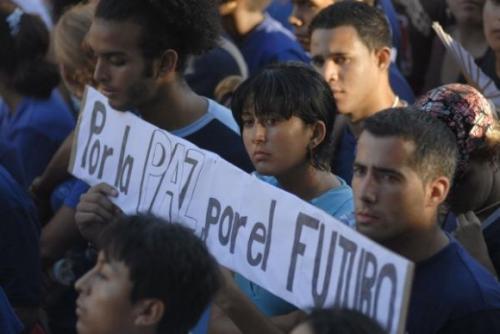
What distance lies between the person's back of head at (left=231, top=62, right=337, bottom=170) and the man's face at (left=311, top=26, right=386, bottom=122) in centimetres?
106

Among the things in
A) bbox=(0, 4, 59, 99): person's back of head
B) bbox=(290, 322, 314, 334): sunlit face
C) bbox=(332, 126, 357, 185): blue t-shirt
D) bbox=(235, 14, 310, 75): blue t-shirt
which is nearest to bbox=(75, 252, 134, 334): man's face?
bbox=(290, 322, 314, 334): sunlit face

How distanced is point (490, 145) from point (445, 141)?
47 cm

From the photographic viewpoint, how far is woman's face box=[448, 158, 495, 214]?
4180 millimetres

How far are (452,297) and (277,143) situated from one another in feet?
3.07

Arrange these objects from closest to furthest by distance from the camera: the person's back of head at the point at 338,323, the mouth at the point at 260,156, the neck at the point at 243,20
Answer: the person's back of head at the point at 338,323, the mouth at the point at 260,156, the neck at the point at 243,20

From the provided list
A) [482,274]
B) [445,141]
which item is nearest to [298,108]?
[445,141]

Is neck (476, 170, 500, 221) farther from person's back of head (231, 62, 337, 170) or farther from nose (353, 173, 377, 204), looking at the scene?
nose (353, 173, 377, 204)

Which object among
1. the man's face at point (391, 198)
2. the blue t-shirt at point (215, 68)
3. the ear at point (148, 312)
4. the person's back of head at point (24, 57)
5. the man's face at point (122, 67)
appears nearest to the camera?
the ear at point (148, 312)

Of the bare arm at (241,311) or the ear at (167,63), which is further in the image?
the ear at (167,63)

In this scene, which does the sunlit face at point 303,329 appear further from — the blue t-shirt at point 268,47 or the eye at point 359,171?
the blue t-shirt at point 268,47

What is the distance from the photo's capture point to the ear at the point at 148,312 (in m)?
3.47

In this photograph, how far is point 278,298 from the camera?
4121 millimetres


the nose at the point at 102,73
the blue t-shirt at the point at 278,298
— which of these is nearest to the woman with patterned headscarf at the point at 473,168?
the blue t-shirt at the point at 278,298

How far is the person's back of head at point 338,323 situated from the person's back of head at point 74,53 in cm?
266
